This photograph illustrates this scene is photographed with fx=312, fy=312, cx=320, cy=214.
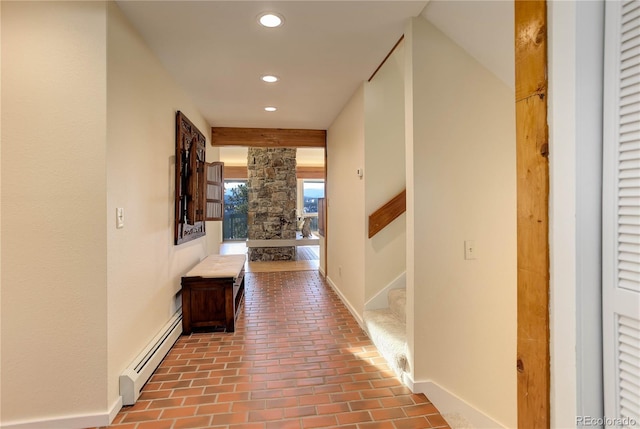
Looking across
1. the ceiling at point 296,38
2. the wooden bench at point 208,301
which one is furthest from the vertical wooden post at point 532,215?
the wooden bench at point 208,301

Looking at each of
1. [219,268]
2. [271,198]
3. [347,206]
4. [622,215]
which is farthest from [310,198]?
[622,215]

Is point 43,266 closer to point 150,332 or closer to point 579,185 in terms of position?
point 150,332

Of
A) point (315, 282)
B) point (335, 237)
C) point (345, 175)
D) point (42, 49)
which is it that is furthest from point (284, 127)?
point (42, 49)

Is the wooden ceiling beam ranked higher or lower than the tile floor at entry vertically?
higher

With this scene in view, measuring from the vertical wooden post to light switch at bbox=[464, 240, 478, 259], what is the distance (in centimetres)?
105

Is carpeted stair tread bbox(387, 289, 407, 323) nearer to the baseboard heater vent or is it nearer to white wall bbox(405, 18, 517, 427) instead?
white wall bbox(405, 18, 517, 427)

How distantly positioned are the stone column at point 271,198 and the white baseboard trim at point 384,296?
13.6 feet

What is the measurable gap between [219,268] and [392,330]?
189cm

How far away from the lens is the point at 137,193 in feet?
7.20

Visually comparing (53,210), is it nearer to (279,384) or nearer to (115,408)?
(115,408)

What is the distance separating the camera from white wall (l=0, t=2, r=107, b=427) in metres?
1.67

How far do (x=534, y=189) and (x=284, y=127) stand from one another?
439cm

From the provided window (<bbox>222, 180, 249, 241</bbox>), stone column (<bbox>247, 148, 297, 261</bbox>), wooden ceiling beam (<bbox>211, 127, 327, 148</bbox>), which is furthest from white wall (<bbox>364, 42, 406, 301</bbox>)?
window (<bbox>222, 180, 249, 241</bbox>)

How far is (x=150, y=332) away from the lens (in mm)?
2416
